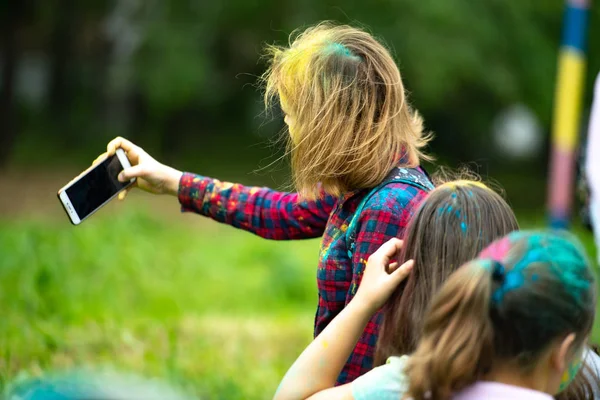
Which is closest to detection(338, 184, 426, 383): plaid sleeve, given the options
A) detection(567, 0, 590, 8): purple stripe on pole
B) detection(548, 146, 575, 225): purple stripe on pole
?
detection(548, 146, 575, 225): purple stripe on pole

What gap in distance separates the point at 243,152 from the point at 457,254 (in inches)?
729

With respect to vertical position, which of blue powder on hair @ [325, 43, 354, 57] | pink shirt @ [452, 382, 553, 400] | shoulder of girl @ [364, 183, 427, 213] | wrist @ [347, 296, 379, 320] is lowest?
pink shirt @ [452, 382, 553, 400]

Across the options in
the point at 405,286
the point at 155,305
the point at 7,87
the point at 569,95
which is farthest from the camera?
the point at 7,87

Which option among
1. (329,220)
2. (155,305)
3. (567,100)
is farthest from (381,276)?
(155,305)

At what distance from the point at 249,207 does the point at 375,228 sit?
0.70 metres

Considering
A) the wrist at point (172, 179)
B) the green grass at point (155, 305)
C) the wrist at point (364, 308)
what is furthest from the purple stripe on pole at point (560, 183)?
the wrist at point (364, 308)

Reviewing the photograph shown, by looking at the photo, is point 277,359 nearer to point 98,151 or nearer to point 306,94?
point 306,94

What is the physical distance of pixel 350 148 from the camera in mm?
2113

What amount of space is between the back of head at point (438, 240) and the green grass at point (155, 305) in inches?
77.2

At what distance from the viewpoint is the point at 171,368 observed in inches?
150

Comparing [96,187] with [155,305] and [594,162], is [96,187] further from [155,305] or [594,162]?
[155,305]

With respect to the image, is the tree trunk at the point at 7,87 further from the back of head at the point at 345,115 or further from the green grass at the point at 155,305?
the back of head at the point at 345,115

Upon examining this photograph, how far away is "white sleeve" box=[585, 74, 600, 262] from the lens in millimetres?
2598

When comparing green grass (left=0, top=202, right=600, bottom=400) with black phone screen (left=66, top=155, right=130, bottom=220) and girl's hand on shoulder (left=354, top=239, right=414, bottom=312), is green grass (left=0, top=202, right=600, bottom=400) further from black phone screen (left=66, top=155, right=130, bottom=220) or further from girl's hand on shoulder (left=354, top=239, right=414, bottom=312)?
girl's hand on shoulder (left=354, top=239, right=414, bottom=312)
